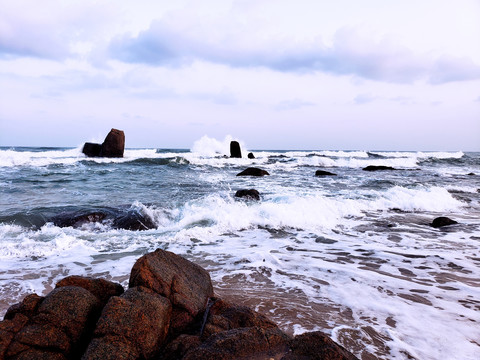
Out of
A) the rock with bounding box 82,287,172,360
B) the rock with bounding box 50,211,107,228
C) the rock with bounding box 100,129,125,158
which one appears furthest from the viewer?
the rock with bounding box 100,129,125,158

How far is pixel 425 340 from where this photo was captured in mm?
2645

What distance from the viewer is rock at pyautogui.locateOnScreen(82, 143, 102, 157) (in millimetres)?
28344

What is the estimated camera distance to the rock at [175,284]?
237cm

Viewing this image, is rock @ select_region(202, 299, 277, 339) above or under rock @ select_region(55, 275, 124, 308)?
under

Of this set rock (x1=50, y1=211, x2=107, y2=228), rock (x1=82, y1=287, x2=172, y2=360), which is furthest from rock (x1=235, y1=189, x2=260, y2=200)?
rock (x1=82, y1=287, x2=172, y2=360)

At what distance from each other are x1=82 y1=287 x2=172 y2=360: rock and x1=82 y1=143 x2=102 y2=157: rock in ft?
94.2

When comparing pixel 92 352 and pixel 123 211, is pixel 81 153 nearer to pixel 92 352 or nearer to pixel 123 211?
pixel 123 211

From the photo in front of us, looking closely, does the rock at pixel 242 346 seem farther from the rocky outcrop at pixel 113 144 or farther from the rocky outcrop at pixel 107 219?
the rocky outcrop at pixel 113 144

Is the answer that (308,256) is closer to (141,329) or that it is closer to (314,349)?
(314,349)

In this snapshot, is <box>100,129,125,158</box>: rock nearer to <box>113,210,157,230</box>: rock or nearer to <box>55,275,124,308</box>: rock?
<box>113,210,157,230</box>: rock

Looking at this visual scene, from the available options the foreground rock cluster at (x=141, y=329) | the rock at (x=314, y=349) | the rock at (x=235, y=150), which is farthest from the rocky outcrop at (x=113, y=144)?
the rock at (x=314, y=349)

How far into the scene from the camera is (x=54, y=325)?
2037 mm

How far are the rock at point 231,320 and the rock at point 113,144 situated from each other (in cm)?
2678

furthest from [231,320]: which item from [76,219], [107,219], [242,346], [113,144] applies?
[113,144]
